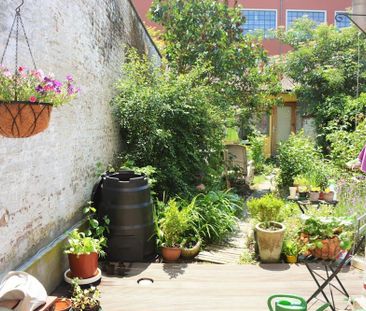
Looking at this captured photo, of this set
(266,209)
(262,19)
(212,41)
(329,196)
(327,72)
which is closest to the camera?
(266,209)

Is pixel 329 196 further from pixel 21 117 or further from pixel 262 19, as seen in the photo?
pixel 262 19

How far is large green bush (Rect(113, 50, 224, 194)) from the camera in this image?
6.15 metres

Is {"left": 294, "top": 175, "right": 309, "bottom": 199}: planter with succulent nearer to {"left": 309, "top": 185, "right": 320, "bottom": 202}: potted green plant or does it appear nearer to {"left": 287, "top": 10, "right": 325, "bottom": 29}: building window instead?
{"left": 309, "top": 185, "right": 320, "bottom": 202}: potted green plant

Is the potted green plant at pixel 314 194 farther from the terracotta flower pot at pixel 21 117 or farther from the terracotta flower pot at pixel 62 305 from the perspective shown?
the terracotta flower pot at pixel 21 117

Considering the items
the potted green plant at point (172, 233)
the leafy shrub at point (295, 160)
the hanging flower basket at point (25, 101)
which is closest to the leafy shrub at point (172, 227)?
the potted green plant at point (172, 233)

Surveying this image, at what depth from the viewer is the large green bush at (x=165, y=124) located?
6.15 m

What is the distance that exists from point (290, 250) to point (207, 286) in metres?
1.37

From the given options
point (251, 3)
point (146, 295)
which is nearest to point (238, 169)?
point (146, 295)

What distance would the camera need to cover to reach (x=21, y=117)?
2.53 m

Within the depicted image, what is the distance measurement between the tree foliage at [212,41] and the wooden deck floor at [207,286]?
603 centimetres

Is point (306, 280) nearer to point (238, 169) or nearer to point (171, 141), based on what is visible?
point (171, 141)

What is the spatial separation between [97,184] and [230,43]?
261 inches

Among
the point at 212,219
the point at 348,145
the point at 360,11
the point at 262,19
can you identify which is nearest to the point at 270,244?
the point at 212,219

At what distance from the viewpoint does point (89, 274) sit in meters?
4.04
